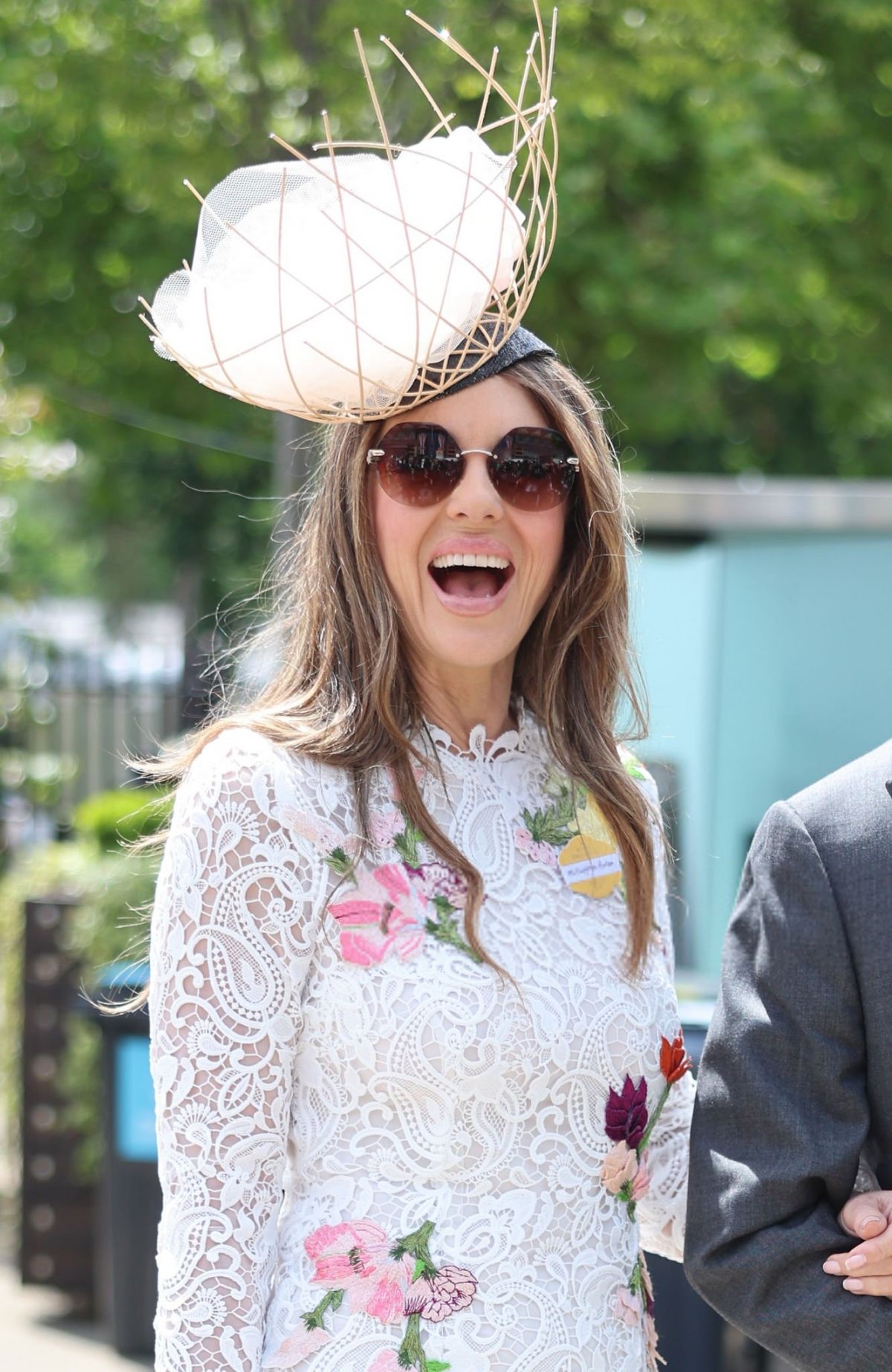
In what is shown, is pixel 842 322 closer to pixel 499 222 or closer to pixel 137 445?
pixel 137 445

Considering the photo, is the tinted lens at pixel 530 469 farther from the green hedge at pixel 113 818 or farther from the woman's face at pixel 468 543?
the green hedge at pixel 113 818

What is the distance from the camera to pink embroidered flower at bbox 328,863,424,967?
6.30 feet

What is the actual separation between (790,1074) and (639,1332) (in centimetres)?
44

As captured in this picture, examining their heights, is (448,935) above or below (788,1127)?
above

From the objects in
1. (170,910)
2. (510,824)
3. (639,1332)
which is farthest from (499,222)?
(639,1332)

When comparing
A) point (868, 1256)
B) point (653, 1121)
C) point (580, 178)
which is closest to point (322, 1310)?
point (653, 1121)

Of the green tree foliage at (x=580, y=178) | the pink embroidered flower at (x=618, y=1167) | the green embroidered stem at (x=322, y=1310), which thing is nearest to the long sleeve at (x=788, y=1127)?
the pink embroidered flower at (x=618, y=1167)

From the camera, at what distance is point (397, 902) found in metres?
1.96

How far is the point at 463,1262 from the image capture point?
6.14 feet

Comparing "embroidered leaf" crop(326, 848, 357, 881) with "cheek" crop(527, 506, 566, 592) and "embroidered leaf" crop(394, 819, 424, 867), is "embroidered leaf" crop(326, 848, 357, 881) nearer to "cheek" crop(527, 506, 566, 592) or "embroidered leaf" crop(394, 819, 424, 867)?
"embroidered leaf" crop(394, 819, 424, 867)

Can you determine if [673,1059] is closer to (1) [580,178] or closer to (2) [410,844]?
(2) [410,844]

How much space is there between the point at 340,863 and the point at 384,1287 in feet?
1.51

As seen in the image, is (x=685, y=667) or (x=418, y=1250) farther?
(x=685, y=667)

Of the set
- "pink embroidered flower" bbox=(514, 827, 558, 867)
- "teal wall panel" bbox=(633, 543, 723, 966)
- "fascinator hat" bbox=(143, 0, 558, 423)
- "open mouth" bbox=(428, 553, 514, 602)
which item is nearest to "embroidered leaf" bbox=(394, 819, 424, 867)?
"pink embroidered flower" bbox=(514, 827, 558, 867)
